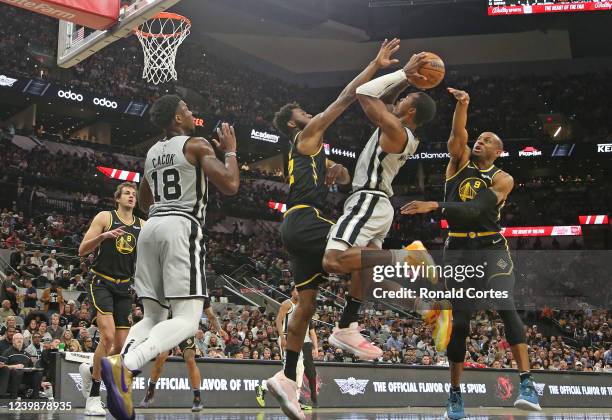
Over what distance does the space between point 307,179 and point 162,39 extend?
1426 centimetres

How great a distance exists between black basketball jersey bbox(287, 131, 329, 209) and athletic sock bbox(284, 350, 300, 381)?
118cm

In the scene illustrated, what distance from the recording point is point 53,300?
15.6 m

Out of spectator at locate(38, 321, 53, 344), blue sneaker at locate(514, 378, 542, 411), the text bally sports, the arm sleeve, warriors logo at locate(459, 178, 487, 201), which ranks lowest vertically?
blue sneaker at locate(514, 378, 542, 411)

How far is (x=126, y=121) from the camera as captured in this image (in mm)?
30844

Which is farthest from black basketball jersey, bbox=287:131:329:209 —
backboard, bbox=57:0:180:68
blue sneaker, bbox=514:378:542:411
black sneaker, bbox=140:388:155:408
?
black sneaker, bbox=140:388:155:408

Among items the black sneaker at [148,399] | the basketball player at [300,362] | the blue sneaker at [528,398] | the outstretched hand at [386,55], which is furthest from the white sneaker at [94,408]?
the outstretched hand at [386,55]

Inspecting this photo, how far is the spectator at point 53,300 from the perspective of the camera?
595 inches

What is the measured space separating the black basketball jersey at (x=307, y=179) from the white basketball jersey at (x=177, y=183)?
0.87 meters

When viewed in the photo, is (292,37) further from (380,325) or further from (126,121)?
(380,325)

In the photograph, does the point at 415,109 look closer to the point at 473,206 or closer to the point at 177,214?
the point at 473,206

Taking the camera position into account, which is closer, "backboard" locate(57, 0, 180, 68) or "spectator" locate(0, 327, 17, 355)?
"backboard" locate(57, 0, 180, 68)

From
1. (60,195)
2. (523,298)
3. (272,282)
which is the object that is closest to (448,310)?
(272,282)

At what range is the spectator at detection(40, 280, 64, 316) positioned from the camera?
15109 millimetres

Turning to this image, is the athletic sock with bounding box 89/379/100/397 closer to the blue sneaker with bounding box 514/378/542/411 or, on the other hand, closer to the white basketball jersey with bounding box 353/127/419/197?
the white basketball jersey with bounding box 353/127/419/197
